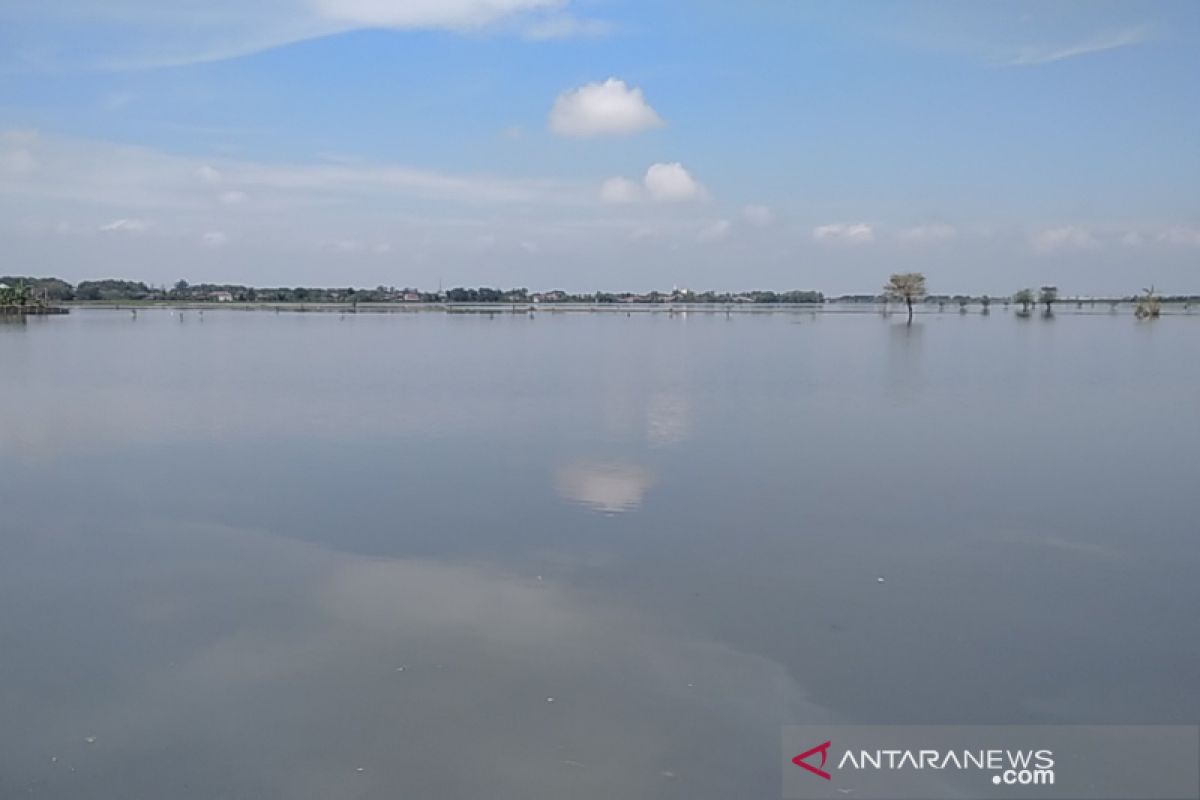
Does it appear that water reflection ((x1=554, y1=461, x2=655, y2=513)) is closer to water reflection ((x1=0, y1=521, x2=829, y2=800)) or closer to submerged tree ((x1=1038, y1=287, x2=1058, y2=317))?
water reflection ((x1=0, y1=521, x2=829, y2=800))

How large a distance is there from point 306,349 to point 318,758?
32165 millimetres

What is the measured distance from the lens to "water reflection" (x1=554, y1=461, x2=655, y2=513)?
9.31 metres

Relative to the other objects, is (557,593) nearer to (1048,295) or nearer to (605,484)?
(605,484)

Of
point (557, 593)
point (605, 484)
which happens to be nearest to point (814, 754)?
point (557, 593)

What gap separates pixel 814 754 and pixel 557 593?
8.42ft

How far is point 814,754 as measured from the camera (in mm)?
4461

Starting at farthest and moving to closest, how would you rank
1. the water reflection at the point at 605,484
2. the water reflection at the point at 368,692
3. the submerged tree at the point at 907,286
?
the submerged tree at the point at 907,286 → the water reflection at the point at 605,484 → the water reflection at the point at 368,692

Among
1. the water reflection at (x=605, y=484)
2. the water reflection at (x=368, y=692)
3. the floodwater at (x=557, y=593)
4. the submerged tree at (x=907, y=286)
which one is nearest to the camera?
the water reflection at (x=368, y=692)

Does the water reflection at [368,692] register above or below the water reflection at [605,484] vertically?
below

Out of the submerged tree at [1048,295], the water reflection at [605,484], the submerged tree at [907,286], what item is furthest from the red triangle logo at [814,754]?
the submerged tree at [1048,295]

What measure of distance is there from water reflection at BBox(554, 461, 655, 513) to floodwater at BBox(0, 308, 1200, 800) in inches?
2.6

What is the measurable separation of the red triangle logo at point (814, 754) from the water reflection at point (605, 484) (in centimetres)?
460

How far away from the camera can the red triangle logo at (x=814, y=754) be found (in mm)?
4297

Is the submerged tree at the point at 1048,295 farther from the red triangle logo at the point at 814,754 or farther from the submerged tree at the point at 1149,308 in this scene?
the red triangle logo at the point at 814,754
